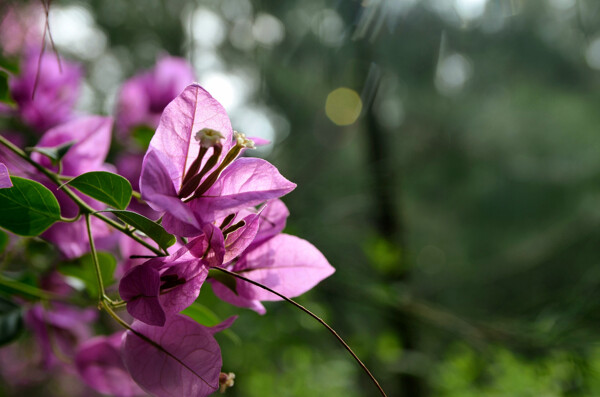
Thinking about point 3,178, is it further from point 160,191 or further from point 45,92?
point 45,92

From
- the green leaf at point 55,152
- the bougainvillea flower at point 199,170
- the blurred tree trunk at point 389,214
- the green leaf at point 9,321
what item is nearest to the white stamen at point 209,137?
the bougainvillea flower at point 199,170

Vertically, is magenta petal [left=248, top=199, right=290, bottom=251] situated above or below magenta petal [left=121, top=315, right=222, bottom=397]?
above

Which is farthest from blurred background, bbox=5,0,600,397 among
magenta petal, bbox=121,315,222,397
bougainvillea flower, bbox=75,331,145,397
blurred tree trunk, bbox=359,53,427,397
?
magenta petal, bbox=121,315,222,397

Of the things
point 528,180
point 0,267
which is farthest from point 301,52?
point 528,180

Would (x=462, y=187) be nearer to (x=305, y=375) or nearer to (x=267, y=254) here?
(x=305, y=375)

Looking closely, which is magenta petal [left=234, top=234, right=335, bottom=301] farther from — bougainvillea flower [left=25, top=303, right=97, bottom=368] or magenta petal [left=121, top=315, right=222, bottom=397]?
bougainvillea flower [left=25, top=303, right=97, bottom=368]
